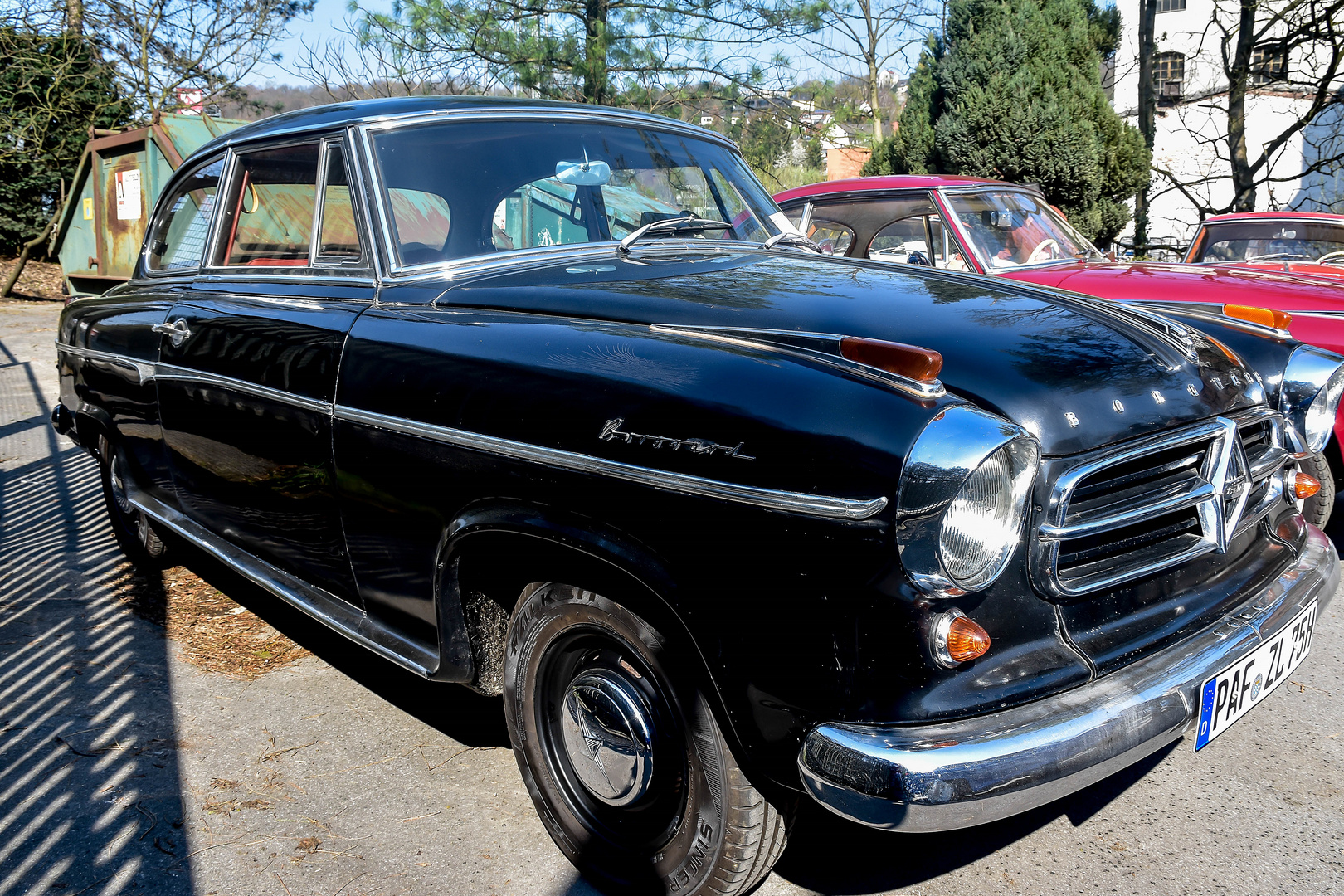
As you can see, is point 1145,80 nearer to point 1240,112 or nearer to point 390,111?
A: point 1240,112

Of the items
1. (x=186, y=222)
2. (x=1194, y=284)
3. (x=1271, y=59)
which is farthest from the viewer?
(x=1271, y=59)

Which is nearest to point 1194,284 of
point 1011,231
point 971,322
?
point 1011,231

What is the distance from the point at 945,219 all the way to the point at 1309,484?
381 cm

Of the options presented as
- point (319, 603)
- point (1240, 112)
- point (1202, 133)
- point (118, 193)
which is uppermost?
point (1202, 133)

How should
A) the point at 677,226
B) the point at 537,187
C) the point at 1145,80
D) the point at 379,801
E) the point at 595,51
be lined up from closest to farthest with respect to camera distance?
the point at 379,801, the point at 537,187, the point at 677,226, the point at 595,51, the point at 1145,80

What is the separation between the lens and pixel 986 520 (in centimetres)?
184

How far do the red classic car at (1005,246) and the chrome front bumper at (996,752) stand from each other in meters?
3.67

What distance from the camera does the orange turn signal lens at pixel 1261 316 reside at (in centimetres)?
345

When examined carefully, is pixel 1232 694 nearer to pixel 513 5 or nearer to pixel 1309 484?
pixel 1309 484

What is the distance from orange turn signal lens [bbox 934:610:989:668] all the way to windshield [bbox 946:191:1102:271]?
15.7 feet

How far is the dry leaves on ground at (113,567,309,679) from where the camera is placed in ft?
12.4

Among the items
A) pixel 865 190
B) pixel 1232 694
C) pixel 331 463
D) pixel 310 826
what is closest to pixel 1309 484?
pixel 1232 694

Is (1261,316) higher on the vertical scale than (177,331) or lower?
lower

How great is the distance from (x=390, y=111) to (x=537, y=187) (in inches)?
18.9
